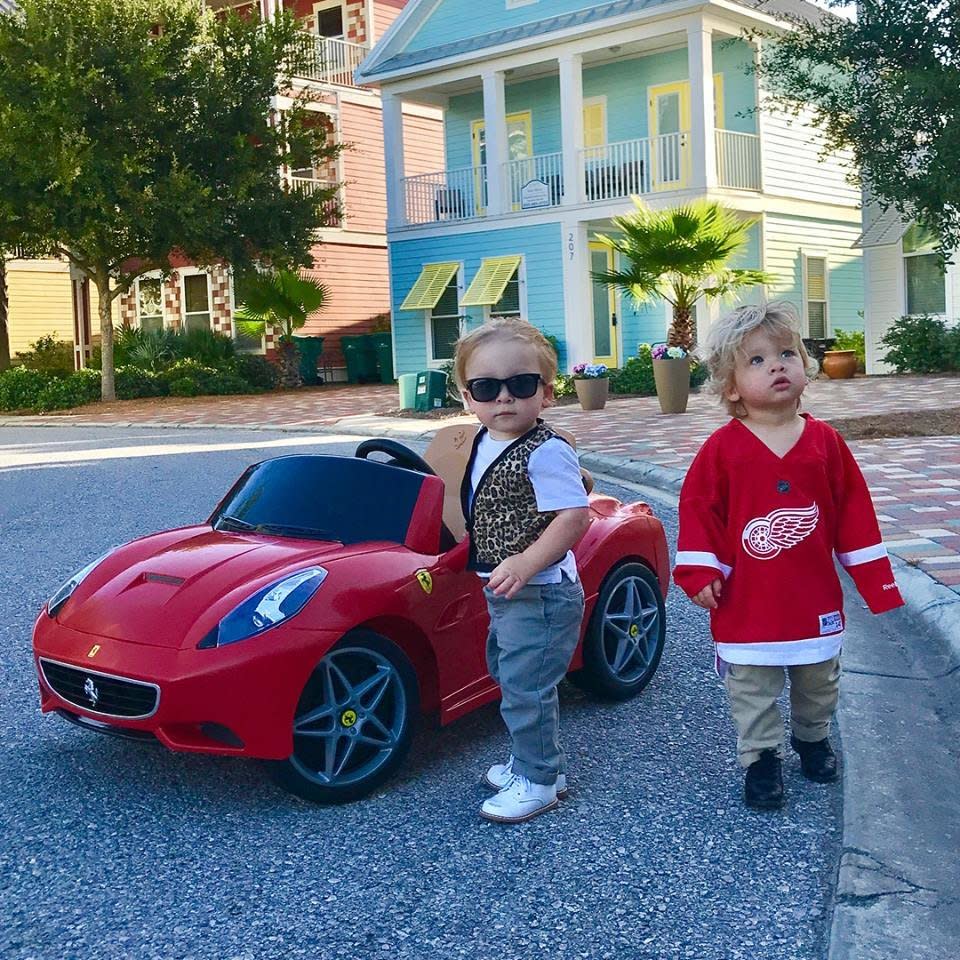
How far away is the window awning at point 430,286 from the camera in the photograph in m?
25.9

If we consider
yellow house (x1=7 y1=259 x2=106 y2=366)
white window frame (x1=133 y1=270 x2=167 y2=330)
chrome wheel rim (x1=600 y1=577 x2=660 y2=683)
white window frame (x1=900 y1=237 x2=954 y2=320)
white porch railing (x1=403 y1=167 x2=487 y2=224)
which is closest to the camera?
chrome wheel rim (x1=600 y1=577 x2=660 y2=683)

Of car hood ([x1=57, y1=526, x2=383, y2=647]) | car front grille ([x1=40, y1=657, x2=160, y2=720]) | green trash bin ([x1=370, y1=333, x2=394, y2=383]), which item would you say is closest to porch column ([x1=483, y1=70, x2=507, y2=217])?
green trash bin ([x1=370, y1=333, x2=394, y2=383])

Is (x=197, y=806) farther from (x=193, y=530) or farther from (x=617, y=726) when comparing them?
(x=617, y=726)

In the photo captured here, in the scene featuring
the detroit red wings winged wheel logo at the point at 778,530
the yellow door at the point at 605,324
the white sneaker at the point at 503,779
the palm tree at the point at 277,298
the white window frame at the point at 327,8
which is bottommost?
the white sneaker at the point at 503,779

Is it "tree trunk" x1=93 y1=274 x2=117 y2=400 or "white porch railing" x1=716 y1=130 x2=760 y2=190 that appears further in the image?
"tree trunk" x1=93 y1=274 x2=117 y2=400

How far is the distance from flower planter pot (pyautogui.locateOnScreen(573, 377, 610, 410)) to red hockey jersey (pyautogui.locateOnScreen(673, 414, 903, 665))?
1399cm

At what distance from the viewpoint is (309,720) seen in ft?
11.3

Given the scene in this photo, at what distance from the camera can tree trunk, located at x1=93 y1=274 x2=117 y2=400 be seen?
24531mm

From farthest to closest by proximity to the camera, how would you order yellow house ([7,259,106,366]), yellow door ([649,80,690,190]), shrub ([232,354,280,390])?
yellow house ([7,259,106,366]), shrub ([232,354,280,390]), yellow door ([649,80,690,190])

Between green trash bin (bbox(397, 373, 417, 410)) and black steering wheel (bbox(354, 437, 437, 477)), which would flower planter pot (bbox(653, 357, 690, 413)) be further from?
black steering wheel (bbox(354, 437, 437, 477))

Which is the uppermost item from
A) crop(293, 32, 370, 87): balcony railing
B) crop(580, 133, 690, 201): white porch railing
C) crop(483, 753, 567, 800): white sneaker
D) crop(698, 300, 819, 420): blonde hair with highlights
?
crop(293, 32, 370, 87): balcony railing

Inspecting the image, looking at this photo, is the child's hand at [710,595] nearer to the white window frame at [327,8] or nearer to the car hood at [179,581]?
the car hood at [179,581]

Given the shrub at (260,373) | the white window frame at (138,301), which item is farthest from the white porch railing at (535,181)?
the white window frame at (138,301)

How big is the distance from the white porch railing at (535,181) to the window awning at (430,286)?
197cm
